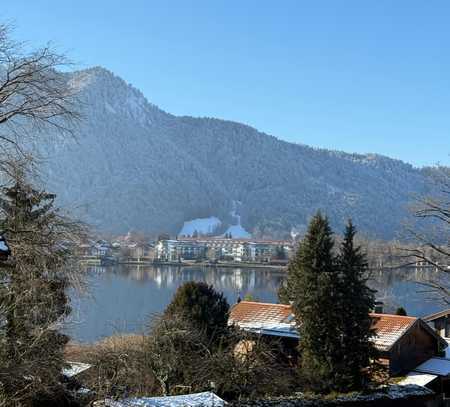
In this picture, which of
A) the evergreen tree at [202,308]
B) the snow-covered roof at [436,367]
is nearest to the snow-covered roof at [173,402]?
the evergreen tree at [202,308]

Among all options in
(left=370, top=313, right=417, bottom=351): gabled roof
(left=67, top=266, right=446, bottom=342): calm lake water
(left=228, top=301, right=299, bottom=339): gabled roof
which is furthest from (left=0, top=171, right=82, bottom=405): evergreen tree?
(left=370, top=313, right=417, bottom=351): gabled roof

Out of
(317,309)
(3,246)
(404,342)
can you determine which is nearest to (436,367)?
(404,342)

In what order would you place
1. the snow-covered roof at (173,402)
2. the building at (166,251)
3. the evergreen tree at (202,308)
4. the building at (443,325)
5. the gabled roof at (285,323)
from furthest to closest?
the building at (166,251), the building at (443,325), the gabled roof at (285,323), the evergreen tree at (202,308), the snow-covered roof at (173,402)

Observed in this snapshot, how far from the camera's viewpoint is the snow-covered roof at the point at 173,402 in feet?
40.7

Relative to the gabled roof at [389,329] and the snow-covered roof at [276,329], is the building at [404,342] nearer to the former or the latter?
the gabled roof at [389,329]

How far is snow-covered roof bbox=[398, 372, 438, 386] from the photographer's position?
21509 mm

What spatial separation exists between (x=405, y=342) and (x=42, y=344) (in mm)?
17478

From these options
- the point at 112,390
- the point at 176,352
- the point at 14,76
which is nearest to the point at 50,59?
the point at 14,76

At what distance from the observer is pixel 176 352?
53.7 feet

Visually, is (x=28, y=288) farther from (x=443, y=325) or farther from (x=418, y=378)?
(x=443, y=325)

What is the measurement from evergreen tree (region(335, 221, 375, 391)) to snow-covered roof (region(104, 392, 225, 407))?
240 inches

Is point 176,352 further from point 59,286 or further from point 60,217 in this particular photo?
point 60,217

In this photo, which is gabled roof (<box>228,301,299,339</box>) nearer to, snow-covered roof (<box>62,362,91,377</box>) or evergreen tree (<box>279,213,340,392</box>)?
evergreen tree (<box>279,213,340,392</box>)

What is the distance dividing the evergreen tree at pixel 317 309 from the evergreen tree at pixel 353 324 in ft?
0.70
